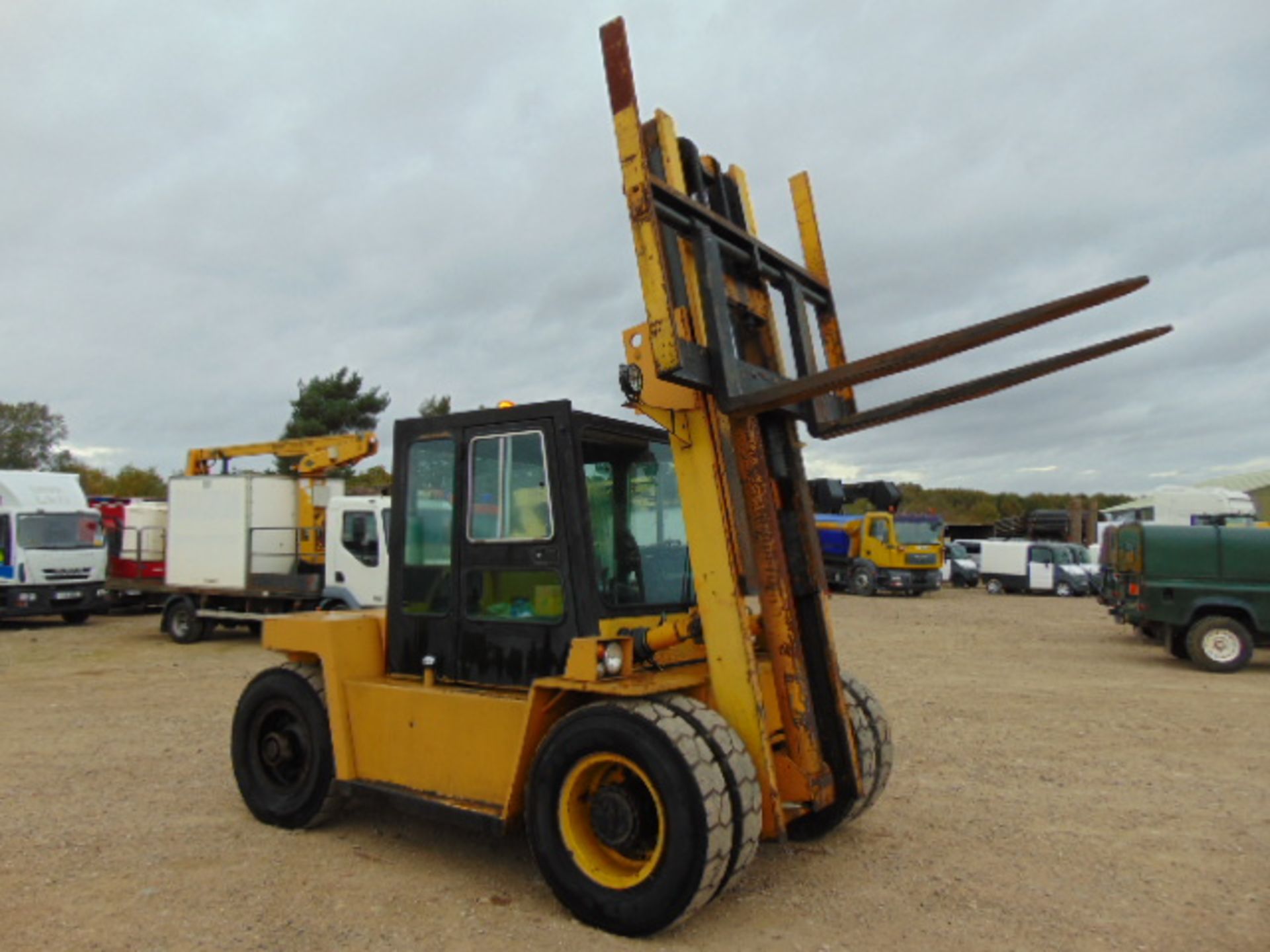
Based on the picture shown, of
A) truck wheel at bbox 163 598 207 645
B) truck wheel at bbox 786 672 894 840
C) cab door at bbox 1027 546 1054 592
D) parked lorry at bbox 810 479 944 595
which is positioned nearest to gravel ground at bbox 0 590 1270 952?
truck wheel at bbox 786 672 894 840

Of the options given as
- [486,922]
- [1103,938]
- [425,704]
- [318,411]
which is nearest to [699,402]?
[425,704]

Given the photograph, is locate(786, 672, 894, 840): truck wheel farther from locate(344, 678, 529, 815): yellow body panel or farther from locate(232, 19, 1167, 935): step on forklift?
locate(344, 678, 529, 815): yellow body panel

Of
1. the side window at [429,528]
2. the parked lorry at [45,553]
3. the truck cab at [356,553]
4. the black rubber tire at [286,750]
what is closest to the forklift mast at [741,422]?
the side window at [429,528]

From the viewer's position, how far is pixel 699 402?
4402mm

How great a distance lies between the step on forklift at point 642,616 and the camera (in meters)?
4.09

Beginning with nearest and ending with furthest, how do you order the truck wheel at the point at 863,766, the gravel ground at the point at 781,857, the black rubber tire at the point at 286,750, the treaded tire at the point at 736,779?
the treaded tire at the point at 736,779
the gravel ground at the point at 781,857
the truck wheel at the point at 863,766
the black rubber tire at the point at 286,750

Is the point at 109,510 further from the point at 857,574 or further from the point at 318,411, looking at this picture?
the point at 857,574

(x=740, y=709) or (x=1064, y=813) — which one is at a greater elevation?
(x=740, y=709)

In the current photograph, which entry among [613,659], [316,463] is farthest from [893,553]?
[613,659]

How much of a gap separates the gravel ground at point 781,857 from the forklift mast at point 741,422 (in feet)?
1.91

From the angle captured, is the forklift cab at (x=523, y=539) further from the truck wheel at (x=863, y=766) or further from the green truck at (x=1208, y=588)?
the green truck at (x=1208, y=588)

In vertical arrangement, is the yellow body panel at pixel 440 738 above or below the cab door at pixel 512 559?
below

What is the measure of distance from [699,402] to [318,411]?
34097 millimetres

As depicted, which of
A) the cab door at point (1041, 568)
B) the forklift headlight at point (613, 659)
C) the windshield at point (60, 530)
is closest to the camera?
the forklift headlight at point (613, 659)
